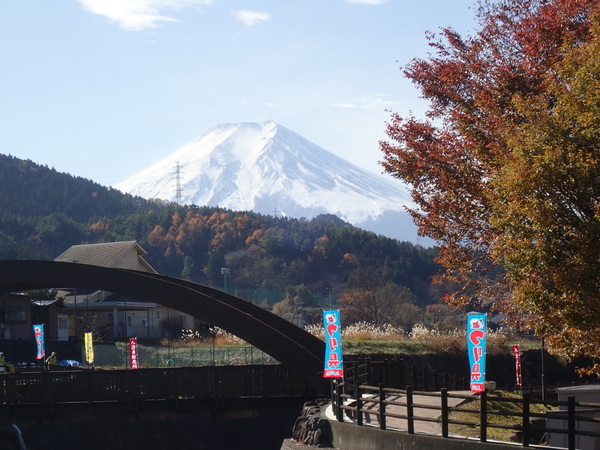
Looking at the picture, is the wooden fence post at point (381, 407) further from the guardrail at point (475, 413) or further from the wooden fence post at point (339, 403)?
the wooden fence post at point (339, 403)

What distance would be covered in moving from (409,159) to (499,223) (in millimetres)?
6443

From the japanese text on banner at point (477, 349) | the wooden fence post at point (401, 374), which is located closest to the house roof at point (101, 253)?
the wooden fence post at point (401, 374)

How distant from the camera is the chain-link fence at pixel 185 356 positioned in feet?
115

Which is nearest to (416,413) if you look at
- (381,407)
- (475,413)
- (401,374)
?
(475,413)

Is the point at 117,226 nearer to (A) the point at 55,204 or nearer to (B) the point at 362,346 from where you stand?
(A) the point at 55,204

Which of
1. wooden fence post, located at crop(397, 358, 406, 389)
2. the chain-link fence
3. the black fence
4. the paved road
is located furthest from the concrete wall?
the chain-link fence

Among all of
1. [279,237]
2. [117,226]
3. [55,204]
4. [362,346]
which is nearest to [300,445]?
[362,346]

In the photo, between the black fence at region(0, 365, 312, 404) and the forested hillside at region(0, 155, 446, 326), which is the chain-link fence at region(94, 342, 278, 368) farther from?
the forested hillside at region(0, 155, 446, 326)

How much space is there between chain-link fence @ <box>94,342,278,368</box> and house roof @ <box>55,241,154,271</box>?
17.6m

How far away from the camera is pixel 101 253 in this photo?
59.1 m

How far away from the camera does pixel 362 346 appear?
31.8 m

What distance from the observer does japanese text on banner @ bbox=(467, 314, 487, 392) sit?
604 inches

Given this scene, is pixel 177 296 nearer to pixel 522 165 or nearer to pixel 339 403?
pixel 339 403

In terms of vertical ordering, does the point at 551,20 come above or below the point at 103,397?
above
